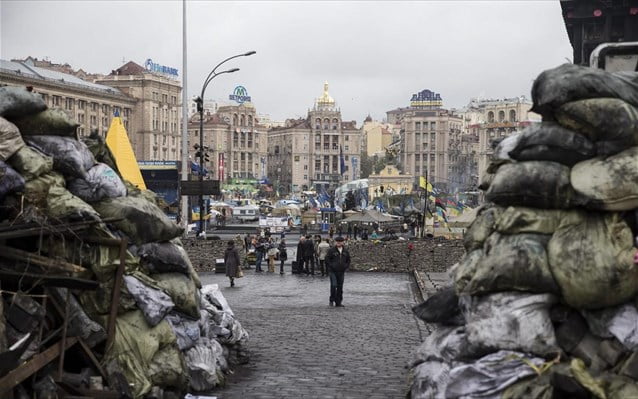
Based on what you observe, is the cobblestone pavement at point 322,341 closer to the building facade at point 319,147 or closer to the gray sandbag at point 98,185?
the gray sandbag at point 98,185

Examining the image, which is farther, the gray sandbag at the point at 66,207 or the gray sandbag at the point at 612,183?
the gray sandbag at the point at 66,207

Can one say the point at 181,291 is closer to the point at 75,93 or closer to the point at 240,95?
the point at 75,93

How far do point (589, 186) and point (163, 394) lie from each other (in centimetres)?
419

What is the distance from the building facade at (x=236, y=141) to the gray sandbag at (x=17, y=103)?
165 meters

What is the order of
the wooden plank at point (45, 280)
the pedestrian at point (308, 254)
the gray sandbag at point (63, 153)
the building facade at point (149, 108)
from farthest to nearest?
1. the building facade at point (149, 108)
2. the pedestrian at point (308, 254)
3. the gray sandbag at point (63, 153)
4. the wooden plank at point (45, 280)

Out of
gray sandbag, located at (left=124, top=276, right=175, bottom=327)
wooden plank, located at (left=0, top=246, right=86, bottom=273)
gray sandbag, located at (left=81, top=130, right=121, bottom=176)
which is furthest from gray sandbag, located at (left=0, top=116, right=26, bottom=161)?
gray sandbag, located at (left=124, top=276, right=175, bottom=327)

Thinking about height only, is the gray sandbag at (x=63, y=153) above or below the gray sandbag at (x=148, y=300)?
above

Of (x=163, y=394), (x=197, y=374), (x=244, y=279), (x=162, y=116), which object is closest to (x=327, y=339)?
(x=197, y=374)

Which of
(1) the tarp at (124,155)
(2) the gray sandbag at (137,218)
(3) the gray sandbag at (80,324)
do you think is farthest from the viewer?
(1) the tarp at (124,155)

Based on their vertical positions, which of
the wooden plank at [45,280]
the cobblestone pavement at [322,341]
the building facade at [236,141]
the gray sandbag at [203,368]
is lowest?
the cobblestone pavement at [322,341]

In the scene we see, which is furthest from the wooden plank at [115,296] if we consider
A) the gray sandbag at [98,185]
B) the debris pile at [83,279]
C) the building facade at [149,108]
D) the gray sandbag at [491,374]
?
the building facade at [149,108]

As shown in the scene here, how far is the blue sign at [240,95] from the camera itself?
182625mm

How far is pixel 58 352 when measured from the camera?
747 cm

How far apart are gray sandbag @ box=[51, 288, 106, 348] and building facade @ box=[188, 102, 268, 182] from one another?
166m
